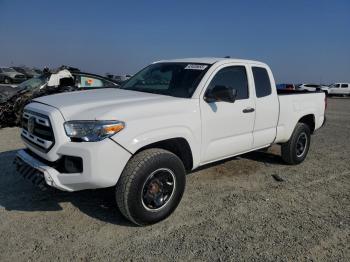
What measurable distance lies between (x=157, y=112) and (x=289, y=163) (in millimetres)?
3549

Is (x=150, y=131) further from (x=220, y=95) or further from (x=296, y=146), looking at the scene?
(x=296, y=146)

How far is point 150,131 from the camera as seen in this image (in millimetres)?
3529

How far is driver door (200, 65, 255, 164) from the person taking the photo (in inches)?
165

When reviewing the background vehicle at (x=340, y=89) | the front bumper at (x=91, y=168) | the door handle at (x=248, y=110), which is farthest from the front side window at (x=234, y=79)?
the background vehicle at (x=340, y=89)

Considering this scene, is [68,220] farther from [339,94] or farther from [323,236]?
[339,94]

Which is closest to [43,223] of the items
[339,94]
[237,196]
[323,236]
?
[237,196]

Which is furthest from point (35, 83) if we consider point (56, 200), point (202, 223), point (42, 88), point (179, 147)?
point (202, 223)

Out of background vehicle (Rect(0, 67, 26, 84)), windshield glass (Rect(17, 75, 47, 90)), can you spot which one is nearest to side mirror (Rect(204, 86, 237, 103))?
windshield glass (Rect(17, 75, 47, 90))

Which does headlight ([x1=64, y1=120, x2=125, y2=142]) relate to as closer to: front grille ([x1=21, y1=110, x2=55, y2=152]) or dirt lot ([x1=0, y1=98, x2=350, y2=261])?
front grille ([x1=21, y1=110, x2=55, y2=152])

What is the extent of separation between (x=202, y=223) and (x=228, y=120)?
1.39m

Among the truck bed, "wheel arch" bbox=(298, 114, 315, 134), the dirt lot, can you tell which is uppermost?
the truck bed

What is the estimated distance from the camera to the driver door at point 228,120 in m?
4.19

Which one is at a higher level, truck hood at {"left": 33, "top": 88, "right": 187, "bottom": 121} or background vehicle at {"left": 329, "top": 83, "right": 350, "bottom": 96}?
truck hood at {"left": 33, "top": 88, "right": 187, "bottom": 121}

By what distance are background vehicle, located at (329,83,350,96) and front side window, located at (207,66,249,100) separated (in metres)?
42.4
